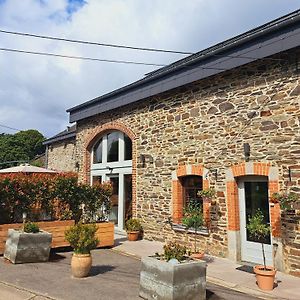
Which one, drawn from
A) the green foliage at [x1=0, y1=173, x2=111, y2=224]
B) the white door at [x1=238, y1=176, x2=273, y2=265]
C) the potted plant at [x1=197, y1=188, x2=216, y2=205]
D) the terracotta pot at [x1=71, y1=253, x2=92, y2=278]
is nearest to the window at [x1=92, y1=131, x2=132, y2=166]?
the green foliage at [x1=0, y1=173, x2=111, y2=224]

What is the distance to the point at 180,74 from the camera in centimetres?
934

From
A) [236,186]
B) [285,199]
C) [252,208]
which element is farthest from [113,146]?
[285,199]

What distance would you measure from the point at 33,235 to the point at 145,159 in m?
4.62

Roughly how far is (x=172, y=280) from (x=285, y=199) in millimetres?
3260

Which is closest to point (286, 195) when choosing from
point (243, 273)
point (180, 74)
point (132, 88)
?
point (243, 273)

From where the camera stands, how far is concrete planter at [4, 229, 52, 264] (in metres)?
7.12

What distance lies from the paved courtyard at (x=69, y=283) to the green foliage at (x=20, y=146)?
35.9 meters

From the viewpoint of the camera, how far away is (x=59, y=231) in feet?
28.2

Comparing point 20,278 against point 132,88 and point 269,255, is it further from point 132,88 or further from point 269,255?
point 132,88

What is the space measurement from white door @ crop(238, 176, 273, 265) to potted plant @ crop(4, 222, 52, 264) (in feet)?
15.5

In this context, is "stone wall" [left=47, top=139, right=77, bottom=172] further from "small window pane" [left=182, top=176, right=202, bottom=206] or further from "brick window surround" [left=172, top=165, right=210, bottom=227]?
"small window pane" [left=182, top=176, right=202, bottom=206]

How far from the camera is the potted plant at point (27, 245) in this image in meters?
7.13

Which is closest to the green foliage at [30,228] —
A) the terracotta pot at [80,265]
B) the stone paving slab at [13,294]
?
the terracotta pot at [80,265]

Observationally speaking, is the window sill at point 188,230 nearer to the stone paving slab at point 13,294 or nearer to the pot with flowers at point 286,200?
the pot with flowers at point 286,200
